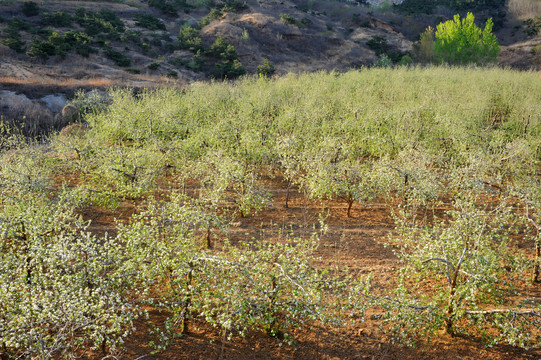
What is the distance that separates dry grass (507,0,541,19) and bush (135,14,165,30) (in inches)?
2165

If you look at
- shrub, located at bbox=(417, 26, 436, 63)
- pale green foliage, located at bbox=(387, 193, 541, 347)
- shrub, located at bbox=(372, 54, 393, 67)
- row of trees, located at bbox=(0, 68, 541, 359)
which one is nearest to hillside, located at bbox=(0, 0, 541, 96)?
shrub, located at bbox=(417, 26, 436, 63)

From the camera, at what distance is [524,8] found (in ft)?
190

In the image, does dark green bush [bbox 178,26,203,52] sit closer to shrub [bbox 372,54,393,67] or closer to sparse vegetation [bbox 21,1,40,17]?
sparse vegetation [bbox 21,1,40,17]

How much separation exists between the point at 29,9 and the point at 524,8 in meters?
70.3

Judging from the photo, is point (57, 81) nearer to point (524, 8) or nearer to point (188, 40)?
point (188, 40)

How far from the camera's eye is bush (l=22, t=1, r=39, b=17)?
121 ft

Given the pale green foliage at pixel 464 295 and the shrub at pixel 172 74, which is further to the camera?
the shrub at pixel 172 74

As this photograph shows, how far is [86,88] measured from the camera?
24828mm

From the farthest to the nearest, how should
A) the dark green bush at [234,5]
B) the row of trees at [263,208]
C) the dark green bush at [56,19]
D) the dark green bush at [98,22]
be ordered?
the dark green bush at [234,5] → the dark green bush at [98,22] → the dark green bush at [56,19] → the row of trees at [263,208]

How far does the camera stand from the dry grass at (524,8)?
5669cm

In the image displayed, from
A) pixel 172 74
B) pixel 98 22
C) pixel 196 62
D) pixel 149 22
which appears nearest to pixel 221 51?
pixel 196 62

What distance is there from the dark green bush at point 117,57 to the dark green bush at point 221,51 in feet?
29.3

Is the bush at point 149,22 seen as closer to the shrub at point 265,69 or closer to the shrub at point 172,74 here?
the shrub at point 172,74

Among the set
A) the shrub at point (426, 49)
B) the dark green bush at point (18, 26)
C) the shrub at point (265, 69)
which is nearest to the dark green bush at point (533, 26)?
the shrub at point (426, 49)
